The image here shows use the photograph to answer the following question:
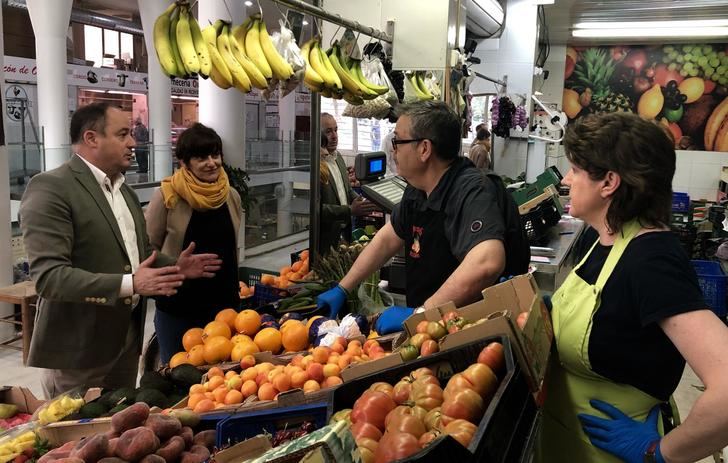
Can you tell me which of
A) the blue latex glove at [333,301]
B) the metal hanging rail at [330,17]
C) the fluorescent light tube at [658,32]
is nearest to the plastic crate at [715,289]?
the metal hanging rail at [330,17]

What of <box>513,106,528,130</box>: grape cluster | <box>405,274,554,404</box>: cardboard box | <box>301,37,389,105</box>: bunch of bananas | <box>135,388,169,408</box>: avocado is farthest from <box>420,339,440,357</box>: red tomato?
<box>513,106,528,130</box>: grape cluster

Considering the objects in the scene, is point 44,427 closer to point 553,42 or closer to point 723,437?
point 723,437

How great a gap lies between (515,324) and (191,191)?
217cm

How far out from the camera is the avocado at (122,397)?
210cm

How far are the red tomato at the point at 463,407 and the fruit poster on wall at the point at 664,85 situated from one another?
10729 millimetres

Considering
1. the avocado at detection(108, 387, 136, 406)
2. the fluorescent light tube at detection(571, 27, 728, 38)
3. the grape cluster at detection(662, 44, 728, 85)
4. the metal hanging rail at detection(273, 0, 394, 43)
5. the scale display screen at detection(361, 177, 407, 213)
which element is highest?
the fluorescent light tube at detection(571, 27, 728, 38)

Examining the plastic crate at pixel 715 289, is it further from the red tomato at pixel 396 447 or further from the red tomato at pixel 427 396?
the red tomato at pixel 396 447

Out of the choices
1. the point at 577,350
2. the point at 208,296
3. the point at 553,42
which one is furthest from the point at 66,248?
the point at 553,42

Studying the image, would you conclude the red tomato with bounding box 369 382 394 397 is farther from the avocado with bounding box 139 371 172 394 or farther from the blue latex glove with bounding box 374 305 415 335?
the avocado with bounding box 139 371 172 394

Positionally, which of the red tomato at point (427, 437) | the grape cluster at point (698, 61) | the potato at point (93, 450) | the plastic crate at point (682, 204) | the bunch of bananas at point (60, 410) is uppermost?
the grape cluster at point (698, 61)

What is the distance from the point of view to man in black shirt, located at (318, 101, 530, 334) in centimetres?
244

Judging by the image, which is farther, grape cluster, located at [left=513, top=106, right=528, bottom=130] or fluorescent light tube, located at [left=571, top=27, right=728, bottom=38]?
fluorescent light tube, located at [left=571, top=27, right=728, bottom=38]

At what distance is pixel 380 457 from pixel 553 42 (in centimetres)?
1183

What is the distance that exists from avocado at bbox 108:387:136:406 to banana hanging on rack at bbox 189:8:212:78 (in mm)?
1290
